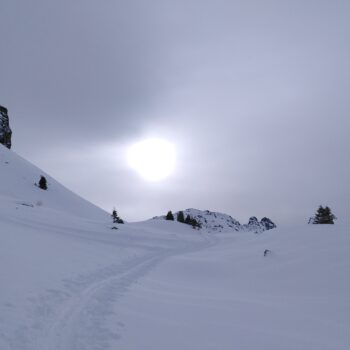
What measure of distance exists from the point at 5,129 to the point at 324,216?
95.4 m

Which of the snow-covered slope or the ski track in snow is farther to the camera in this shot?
the snow-covered slope

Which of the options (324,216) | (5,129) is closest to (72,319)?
(324,216)

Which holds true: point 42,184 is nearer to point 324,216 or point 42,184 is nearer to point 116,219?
point 116,219

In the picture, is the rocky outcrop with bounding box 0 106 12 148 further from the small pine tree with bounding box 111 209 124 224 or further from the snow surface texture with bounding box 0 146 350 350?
the snow surface texture with bounding box 0 146 350 350

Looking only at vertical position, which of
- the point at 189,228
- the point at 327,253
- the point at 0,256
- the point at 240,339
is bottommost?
the point at 240,339

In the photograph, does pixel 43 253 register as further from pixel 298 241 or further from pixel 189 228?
pixel 189 228

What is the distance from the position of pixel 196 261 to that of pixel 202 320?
19.2 meters

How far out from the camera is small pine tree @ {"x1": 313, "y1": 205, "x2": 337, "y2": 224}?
58.4 metres

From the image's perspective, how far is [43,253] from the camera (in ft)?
61.5

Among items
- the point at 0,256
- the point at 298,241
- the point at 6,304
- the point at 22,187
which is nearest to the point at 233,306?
the point at 6,304

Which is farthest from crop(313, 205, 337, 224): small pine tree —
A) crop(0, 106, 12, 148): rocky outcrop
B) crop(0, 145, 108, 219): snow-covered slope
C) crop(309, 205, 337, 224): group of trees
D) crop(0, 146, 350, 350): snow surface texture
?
crop(0, 106, 12, 148): rocky outcrop

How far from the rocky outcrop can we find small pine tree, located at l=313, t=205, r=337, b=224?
91.2m

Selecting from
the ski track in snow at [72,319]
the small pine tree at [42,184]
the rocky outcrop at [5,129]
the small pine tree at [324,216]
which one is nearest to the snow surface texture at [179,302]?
the ski track in snow at [72,319]

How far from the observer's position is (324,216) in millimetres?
59156
